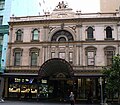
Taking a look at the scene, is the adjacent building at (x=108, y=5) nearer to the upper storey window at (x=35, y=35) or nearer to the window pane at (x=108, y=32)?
the window pane at (x=108, y=32)

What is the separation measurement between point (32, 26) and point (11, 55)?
6349 mm

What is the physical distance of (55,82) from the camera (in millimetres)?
40938

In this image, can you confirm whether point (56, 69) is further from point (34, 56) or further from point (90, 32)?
point (90, 32)

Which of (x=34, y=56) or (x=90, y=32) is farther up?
(x=90, y=32)

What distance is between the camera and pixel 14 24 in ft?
139

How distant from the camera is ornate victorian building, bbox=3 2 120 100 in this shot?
3834 cm

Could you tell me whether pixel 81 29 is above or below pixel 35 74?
above

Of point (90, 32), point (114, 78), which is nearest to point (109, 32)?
point (90, 32)

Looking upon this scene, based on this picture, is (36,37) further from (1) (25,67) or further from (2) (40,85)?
(2) (40,85)

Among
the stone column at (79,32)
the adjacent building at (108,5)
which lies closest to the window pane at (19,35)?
the stone column at (79,32)

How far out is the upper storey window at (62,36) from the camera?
132 feet

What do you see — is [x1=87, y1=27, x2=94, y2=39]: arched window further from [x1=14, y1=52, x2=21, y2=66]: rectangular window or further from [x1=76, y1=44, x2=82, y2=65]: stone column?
[x1=14, y1=52, x2=21, y2=66]: rectangular window

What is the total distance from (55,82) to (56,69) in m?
3.04

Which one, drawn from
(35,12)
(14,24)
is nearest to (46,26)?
(14,24)
